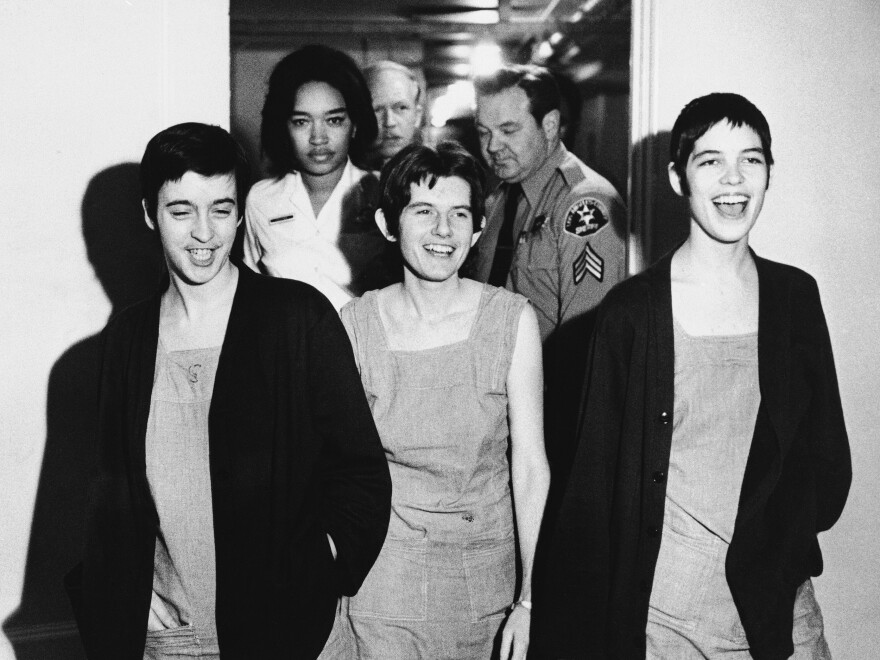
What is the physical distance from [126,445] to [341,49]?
1.41 metres

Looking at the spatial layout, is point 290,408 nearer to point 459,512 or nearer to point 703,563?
point 459,512

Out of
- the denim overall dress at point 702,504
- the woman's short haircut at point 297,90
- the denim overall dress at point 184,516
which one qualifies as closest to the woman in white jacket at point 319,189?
the woman's short haircut at point 297,90

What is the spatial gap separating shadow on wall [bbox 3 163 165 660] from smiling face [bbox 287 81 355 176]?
0.51 meters

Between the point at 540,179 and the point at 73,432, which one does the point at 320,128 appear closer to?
the point at 540,179

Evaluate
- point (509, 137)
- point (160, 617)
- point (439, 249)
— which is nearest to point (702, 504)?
point (439, 249)

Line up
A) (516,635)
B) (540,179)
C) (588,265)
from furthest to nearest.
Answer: (540,179) < (588,265) < (516,635)

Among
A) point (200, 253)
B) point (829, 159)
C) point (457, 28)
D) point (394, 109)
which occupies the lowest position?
point (200, 253)

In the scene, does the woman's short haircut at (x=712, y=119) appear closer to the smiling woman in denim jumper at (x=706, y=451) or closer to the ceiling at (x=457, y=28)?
the smiling woman in denim jumper at (x=706, y=451)

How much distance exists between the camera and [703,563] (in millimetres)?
1685

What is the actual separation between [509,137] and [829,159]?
3.19ft

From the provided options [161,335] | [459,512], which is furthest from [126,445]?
[459,512]

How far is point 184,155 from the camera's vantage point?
1.71 m

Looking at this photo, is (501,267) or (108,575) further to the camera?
(501,267)

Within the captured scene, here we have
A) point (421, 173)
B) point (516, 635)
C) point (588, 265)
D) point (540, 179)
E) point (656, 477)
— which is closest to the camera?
point (656, 477)
